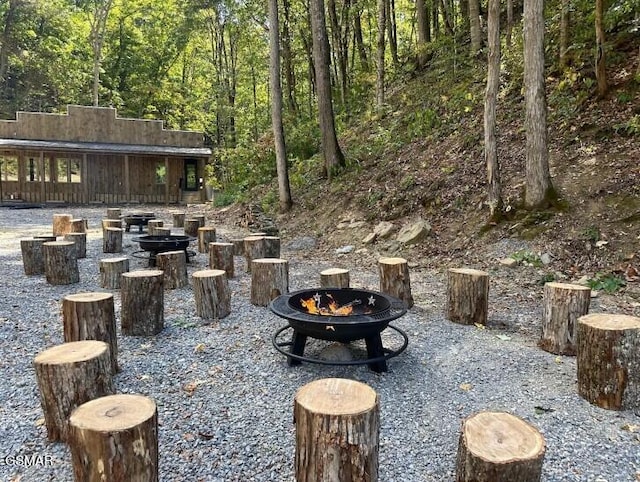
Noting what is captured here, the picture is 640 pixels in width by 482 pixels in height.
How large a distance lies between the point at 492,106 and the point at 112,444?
7.85 m

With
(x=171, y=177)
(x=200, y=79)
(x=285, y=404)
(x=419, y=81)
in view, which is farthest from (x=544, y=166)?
(x=200, y=79)

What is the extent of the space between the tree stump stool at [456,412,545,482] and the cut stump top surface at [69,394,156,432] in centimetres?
159

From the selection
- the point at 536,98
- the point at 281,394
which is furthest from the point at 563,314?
the point at 536,98

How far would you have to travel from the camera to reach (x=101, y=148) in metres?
20.4

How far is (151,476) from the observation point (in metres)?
2.20

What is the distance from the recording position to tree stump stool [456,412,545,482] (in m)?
2.02

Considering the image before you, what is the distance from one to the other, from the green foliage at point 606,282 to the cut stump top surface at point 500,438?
14.9ft

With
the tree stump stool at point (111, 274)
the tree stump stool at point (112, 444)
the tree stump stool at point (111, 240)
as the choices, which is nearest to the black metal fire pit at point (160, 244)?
the tree stump stool at point (111, 274)

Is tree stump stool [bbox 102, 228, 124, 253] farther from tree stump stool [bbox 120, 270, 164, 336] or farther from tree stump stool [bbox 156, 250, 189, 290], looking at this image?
tree stump stool [bbox 120, 270, 164, 336]

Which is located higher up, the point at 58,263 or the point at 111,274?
the point at 58,263

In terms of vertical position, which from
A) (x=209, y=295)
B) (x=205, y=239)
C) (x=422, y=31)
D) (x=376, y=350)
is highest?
(x=422, y=31)

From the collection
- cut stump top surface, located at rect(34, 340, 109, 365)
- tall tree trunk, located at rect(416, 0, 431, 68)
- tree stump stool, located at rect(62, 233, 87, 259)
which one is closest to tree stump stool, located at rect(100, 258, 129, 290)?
tree stump stool, located at rect(62, 233, 87, 259)

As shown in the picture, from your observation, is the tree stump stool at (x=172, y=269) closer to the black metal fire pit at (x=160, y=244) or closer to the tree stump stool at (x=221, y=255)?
the tree stump stool at (x=221, y=255)

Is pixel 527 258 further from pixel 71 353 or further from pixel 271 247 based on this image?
pixel 71 353
